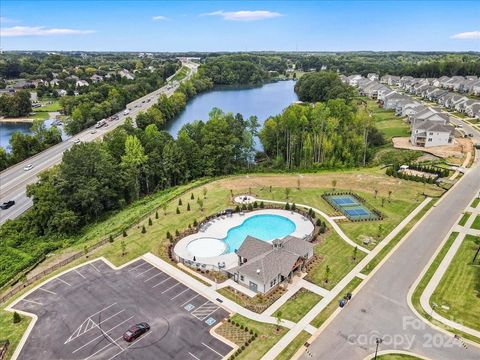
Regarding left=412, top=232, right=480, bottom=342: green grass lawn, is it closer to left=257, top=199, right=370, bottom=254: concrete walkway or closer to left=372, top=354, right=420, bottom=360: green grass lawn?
left=372, top=354, right=420, bottom=360: green grass lawn

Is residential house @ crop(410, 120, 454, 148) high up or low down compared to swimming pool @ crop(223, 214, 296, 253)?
up

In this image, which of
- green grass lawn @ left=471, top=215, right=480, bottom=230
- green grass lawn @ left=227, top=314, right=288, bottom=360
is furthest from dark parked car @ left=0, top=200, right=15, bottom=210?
green grass lawn @ left=471, top=215, right=480, bottom=230

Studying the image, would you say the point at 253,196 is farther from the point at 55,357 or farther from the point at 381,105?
the point at 381,105

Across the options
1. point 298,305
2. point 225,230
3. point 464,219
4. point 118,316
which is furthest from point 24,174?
point 464,219

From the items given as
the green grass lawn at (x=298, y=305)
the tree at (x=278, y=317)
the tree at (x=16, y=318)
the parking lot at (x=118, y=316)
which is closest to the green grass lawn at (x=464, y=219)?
the green grass lawn at (x=298, y=305)

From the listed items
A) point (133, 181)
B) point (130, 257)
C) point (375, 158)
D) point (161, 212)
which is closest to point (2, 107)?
point (133, 181)

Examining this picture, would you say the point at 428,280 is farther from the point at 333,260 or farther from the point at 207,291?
the point at 207,291

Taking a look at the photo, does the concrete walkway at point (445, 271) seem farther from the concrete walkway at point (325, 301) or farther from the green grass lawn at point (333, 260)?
the green grass lawn at point (333, 260)
